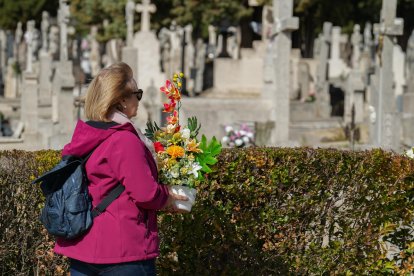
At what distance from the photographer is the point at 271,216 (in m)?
4.98

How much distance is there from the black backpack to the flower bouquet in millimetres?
388

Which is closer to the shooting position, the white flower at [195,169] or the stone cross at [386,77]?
the white flower at [195,169]

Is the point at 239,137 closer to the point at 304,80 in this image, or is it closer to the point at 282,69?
the point at 282,69

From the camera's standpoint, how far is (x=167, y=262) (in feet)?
16.1

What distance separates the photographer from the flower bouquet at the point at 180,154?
148 inches

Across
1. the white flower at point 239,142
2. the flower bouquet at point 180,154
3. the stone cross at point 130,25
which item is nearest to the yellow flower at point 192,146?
the flower bouquet at point 180,154

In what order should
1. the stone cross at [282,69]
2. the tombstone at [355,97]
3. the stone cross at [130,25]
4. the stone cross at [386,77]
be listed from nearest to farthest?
the stone cross at [386,77], the stone cross at [282,69], the tombstone at [355,97], the stone cross at [130,25]

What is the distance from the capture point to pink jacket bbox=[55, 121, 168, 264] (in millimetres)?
3373

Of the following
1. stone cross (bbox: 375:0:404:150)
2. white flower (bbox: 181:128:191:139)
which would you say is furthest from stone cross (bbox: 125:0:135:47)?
white flower (bbox: 181:128:191:139)

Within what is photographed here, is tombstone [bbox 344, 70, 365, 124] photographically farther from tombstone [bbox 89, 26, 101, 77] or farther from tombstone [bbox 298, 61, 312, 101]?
tombstone [bbox 89, 26, 101, 77]

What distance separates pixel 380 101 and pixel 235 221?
8.30 meters

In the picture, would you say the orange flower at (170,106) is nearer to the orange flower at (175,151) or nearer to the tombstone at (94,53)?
the orange flower at (175,151)

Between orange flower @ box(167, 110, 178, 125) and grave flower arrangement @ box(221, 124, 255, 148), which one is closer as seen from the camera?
orange flower @ box(167, 110, 178, 125)

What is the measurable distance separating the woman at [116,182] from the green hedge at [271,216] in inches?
51.1
